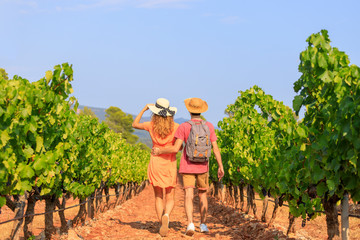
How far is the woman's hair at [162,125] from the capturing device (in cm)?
693

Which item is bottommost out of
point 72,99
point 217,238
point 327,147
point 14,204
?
point 217,238

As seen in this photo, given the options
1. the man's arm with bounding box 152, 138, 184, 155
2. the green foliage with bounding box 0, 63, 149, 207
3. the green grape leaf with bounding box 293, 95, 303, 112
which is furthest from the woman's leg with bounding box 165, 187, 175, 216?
the green grape leaf with bounding box 293, 95, 303, 112

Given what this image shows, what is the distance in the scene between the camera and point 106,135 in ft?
37.4

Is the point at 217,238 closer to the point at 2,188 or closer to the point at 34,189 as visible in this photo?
the point at 34,189

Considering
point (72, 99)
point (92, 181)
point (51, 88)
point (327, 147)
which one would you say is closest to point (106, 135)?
point (92, 181)

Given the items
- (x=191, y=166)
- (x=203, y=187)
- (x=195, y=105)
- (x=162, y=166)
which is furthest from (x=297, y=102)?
(x=162, y=166)

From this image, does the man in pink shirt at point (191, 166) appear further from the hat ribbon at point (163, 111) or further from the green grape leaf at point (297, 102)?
the green grape leaf at point (297, 102)

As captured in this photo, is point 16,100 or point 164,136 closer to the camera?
point 16,100

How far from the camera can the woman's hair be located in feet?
22.7

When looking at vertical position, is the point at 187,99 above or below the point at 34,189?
above

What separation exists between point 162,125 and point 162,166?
0.68m

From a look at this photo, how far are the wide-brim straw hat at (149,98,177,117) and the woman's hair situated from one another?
0.08m

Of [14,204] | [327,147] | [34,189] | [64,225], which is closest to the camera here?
[327,147]

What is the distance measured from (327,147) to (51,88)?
134 inches
